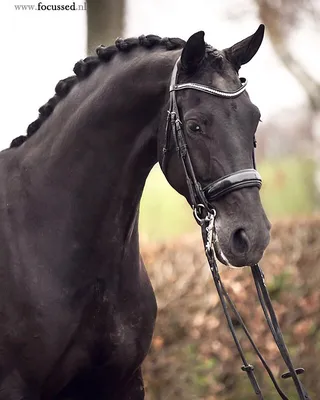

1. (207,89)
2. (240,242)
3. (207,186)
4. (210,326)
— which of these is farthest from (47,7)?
→ (240,242)

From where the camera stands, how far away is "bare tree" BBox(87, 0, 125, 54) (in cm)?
625

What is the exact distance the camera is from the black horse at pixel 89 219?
10.0 ft

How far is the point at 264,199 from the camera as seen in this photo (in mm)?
9305

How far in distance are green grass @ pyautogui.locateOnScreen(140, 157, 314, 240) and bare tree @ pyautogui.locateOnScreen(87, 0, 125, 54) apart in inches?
62.2

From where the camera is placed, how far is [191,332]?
5707mm

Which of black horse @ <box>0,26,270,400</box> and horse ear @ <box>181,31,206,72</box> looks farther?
black horse @ <box>0,26,270,400</box>

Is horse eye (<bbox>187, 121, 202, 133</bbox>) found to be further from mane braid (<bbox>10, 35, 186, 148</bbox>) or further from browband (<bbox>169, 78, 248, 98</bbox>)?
mane braid (<bbox>10, 35, 186, 148</bbox>)

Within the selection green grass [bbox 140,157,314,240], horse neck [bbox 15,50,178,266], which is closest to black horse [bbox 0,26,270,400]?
horse neck [bbox 15,50,178,266]

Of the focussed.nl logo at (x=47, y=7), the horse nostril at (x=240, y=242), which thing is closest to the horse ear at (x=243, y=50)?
the horse nostril at (x=240, y=242)

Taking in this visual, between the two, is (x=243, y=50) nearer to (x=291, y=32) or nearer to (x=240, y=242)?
(x=240, y=242)

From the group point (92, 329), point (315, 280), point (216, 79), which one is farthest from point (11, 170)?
point (315, 280)

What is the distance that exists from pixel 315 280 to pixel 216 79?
12.7ft

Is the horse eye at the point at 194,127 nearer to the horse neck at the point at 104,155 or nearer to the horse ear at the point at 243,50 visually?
the horse neck at the point at 104,155

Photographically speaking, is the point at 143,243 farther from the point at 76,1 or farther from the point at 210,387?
the point at 76,1
